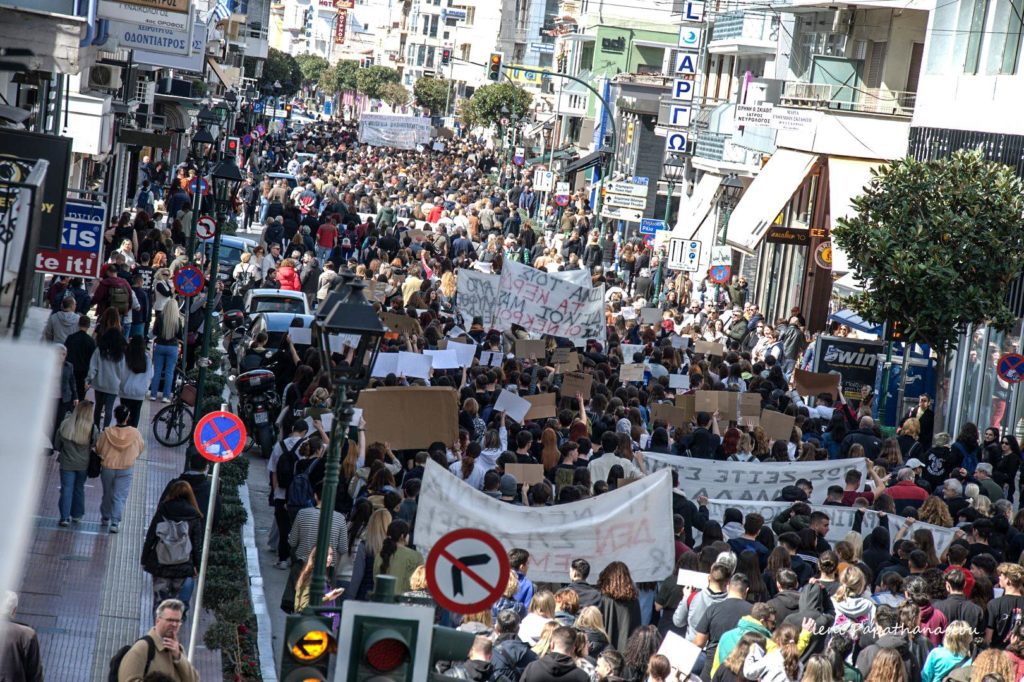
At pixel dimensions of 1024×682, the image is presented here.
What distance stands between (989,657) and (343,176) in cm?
4964

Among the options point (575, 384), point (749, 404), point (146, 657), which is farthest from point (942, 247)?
point (146, 657)

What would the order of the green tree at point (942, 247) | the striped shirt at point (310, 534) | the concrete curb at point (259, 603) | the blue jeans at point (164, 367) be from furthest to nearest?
the green tree at point (942, 247), the blue jeans at point (164, 367), the striped shirt at point (310, 534), the concrete curb at point (259, 603)

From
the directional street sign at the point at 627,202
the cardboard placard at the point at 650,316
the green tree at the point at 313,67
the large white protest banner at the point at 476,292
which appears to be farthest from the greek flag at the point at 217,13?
the green tree at the point at 313,67

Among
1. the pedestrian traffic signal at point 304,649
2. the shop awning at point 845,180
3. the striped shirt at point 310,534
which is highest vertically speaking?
the shop awning at point 845,180

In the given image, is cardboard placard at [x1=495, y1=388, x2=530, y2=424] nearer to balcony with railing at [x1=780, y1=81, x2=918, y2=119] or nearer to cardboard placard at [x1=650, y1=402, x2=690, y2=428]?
cardboard placard at [x1=650, y1=402, x2=690, y2=428]

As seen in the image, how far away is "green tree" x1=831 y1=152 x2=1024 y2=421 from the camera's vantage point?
70.7 ft

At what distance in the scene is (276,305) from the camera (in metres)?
25.3

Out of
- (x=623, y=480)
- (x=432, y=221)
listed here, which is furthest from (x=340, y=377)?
(x=432, y=221)

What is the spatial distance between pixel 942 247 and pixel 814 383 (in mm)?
2701

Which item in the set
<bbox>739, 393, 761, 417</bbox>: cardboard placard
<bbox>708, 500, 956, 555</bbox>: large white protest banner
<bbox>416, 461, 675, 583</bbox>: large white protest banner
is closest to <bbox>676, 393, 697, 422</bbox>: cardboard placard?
<bbox>739, 393, 761, 417</bbox>: cardboard placard

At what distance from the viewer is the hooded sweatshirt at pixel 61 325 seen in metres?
18.6

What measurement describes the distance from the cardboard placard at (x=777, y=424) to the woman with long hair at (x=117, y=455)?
23.1 ft

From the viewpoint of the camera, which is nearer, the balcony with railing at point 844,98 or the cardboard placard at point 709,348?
the cardboard placard at point 709,348

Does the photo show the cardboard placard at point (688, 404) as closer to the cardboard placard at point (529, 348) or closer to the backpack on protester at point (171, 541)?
the cardboard placard at point (529, 348)
